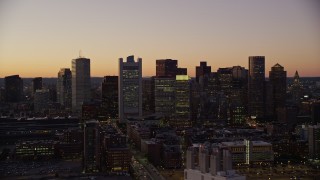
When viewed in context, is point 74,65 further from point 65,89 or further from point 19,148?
point 19,148

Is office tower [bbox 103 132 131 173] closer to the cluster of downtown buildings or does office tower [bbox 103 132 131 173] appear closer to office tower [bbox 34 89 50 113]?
the cluster of downtown buildings

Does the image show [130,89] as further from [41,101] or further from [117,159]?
[117,159]

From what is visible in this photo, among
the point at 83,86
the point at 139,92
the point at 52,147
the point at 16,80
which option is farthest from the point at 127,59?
the point at 52,147

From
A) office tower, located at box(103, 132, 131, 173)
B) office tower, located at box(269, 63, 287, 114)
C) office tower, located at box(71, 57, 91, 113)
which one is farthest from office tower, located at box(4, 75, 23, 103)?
office tower, located at box(103, 132, 131, 173)

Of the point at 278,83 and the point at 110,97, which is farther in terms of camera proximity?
the point at 278,83

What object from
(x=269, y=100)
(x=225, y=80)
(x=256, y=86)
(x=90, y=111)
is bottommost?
(x=90, y=111)

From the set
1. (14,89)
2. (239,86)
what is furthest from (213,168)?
(14,89)
